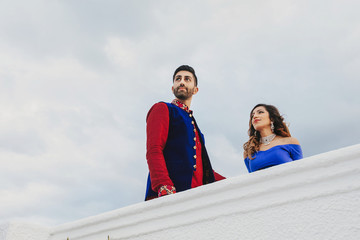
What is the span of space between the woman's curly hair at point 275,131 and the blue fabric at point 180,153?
1.90ft

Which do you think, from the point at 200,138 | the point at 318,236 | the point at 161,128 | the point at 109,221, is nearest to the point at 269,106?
the point at 200,138

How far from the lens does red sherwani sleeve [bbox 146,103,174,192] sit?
108 inches

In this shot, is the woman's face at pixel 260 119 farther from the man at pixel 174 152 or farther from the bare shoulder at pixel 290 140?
the man at pixel 174 152

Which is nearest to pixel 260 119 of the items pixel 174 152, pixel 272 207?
pixel 174 152

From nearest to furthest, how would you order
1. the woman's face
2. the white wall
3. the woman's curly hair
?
Answer: the white wall, the woman's curly hair, the woman's face

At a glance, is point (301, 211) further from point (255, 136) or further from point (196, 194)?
point (255, 136)

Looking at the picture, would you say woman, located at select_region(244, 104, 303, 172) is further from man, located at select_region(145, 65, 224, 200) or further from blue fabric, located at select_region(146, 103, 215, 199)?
blue fabric, located at select_region(146, 103, 215, 199)

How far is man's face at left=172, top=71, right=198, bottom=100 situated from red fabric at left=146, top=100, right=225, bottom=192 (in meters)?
0.36

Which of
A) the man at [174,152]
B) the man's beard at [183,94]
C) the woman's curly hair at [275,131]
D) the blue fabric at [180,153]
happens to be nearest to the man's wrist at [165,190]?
the man at [174,152]

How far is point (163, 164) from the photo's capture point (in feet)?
9.30

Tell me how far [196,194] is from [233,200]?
221mm

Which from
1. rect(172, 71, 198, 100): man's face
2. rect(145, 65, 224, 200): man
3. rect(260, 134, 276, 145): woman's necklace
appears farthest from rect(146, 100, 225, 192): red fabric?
rect(260, 134, 276, 145): woman's necklace

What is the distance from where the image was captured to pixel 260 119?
3.86 meters

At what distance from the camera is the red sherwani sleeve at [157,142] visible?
2.74 meters
